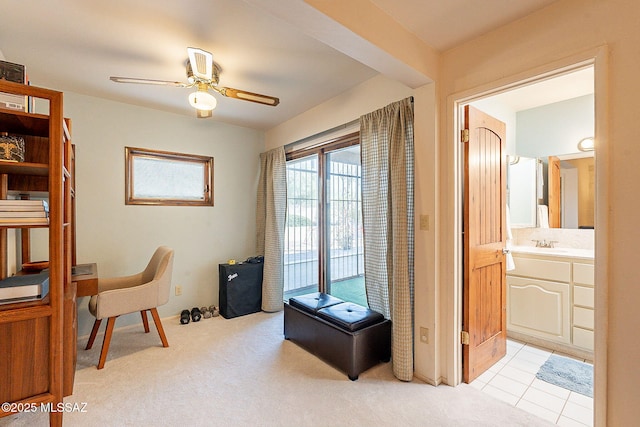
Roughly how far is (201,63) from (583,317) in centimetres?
374

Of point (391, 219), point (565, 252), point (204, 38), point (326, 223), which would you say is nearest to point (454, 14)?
point (391, 219)

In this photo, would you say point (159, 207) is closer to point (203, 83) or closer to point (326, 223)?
point (203, 83)

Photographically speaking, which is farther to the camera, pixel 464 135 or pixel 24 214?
pixel 464 135

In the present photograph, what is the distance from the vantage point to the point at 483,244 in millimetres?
2297

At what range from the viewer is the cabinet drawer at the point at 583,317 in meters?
2.42

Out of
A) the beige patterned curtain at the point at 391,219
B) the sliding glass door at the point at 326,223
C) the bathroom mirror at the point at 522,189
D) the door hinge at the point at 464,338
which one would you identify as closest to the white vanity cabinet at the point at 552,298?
the bathroom mirror at the point at 522,189

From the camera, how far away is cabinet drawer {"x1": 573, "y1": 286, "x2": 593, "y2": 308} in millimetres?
2406

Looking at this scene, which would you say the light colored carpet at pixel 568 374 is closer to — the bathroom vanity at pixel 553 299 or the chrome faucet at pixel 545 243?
the bathroom vanity at pixel 553 299

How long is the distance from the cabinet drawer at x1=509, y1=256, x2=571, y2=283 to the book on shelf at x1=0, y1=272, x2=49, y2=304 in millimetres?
3746

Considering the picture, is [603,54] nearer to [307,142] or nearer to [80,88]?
[307,142]

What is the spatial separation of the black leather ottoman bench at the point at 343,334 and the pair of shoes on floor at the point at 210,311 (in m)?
1.35

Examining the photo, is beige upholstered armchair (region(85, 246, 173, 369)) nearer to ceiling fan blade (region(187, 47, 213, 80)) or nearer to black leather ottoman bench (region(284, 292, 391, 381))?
black leather ottoman bench (region(284, 292, 391, 381))

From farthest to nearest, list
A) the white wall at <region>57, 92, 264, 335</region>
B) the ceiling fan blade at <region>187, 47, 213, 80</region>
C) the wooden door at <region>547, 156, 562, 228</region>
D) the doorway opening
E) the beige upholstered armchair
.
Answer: the wooden door at <region>547, 156, 562, 228</region>, the white wall at <region>57, 92, 264, 335</region>, the doorway opening, the beige upholstered armchair, the ceiling fan blade at <region>187, 47, 213, 80</region>

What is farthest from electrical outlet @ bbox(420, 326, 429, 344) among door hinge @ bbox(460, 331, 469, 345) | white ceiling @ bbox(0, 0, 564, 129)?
white ceiling @ bbox(0, 0, 564, 129)
